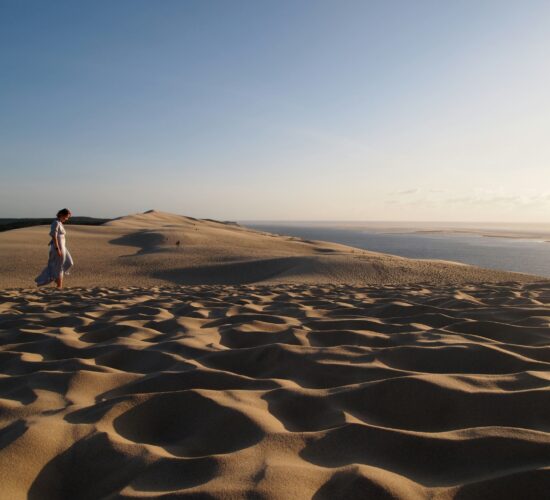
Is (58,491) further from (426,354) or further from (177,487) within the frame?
(426,354)

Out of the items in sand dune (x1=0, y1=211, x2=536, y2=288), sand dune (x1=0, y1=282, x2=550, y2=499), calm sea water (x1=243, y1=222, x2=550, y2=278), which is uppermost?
sand dune (x1=0, y1=282, x2=550, y2=499)

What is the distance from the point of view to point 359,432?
153cm

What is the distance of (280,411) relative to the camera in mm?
1775

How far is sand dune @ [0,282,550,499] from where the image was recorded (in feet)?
4.16

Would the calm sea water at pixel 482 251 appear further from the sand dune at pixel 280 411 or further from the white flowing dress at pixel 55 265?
the sand dune at pixel 280 411

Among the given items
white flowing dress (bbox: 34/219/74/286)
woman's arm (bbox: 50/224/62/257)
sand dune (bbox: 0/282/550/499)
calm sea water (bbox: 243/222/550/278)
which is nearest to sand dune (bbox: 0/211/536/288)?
white flowing dress (bbox: 34/219/74/286)

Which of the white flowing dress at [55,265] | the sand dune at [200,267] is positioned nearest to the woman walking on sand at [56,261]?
the white flowing dress at [55,265]

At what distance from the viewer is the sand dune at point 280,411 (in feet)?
4.16

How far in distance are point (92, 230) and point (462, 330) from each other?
683 inches

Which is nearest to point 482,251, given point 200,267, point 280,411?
point 200,267

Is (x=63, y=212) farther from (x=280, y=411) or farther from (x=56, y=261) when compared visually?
(x=280, y=411)

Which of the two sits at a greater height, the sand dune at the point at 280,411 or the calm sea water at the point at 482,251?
the sand dune at the point at 280,411

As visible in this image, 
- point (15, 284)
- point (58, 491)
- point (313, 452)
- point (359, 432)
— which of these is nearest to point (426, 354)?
point (359, 432)

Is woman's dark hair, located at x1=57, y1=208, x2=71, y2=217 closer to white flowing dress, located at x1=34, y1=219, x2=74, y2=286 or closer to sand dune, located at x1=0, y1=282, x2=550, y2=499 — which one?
white flowing dress, located at x1=34, y1=219, x2=74, y2=286
